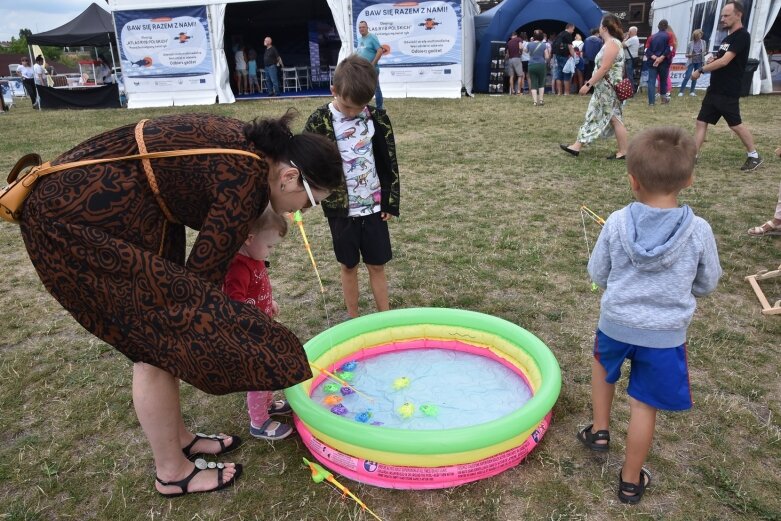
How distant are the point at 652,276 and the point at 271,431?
5.74 feet

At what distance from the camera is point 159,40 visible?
48.3 ft

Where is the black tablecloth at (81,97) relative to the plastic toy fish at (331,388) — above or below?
above

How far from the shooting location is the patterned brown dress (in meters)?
1.76

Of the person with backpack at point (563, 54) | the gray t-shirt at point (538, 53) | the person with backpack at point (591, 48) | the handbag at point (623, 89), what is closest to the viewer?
the handbag at point (623, 89)

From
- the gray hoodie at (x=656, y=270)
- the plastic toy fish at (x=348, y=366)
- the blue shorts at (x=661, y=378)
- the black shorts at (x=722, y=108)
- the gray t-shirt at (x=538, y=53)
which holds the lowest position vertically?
the plastic toy fish at (x=348, y=366)

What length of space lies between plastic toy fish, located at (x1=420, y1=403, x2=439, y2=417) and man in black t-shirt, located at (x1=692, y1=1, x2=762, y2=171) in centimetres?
552

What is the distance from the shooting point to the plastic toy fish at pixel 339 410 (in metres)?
2.72

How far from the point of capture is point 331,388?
9.77ft

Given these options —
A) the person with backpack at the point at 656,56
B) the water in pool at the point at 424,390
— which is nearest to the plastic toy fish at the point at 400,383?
the water in pool at the point at 424,390

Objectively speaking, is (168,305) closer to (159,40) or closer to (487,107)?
(487,107)

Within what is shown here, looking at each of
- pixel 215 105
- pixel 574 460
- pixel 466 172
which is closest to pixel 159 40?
pixel 215 105

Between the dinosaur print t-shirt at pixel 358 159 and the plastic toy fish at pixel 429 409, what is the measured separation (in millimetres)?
1089

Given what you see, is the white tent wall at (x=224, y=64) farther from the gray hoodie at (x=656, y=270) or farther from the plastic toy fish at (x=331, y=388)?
the gray hoodie at (x=656, y=270)

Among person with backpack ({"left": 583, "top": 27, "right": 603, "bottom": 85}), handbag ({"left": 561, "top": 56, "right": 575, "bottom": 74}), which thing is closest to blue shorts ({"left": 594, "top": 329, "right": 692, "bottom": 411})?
person with backpack ({"left": 583, "top": 27, "right": 603, "bottom": 85})
